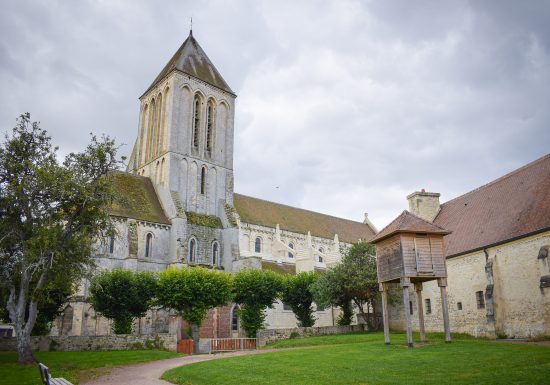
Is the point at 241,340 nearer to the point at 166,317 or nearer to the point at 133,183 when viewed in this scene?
the point at 166,317

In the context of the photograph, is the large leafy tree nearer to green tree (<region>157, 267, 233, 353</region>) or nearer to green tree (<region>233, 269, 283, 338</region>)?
green tree (<region>157, 267, 233, 353</region>)

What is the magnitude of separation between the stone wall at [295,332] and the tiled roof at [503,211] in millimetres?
10123

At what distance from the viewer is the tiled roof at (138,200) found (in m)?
40.1

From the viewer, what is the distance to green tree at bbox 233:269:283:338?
36.1 metres

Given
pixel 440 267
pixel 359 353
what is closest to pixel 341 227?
pixel 440 267

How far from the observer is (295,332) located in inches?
1335

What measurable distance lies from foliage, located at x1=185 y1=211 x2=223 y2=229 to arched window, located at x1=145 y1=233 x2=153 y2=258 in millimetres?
4192

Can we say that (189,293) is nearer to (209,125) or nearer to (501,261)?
(501,261)

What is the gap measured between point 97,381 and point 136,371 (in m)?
2.86

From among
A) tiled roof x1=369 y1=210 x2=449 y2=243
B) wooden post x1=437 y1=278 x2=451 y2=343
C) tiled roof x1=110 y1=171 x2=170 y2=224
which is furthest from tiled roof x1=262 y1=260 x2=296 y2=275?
wooden post x1=437 y1=278 x2=451 y2=343

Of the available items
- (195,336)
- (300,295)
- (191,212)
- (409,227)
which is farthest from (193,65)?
(409,227)

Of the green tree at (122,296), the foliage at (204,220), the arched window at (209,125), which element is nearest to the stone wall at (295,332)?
the green tree at (122,296)

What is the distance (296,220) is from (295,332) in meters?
26.5

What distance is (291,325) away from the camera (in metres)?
45.6
